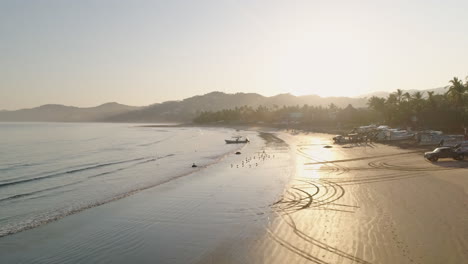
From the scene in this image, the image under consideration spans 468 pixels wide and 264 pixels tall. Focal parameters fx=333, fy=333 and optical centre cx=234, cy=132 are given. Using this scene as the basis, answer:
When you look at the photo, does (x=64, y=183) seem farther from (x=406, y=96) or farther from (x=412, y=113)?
(x=406, y=96)

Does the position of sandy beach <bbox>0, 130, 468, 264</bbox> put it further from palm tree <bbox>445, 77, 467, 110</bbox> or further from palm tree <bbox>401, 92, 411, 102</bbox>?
palm tree <bbox>401, 92, 411, 102</bbox>

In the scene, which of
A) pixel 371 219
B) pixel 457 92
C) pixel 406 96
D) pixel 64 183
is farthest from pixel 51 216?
pixel 406 96

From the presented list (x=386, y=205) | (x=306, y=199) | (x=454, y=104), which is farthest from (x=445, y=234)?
(x=454, y=104)

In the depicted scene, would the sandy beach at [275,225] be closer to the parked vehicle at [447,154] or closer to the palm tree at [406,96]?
the parked vehicle at [447,154]

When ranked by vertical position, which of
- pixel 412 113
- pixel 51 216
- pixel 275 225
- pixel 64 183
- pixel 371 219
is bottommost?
pixel 64 183

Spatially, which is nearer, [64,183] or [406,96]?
[64,183]

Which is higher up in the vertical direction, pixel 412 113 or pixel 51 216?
pixel 412 113

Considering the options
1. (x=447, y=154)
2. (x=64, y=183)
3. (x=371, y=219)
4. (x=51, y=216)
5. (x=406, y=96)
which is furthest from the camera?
(x=406, y=96)

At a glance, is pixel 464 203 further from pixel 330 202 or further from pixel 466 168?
pixel 466 168

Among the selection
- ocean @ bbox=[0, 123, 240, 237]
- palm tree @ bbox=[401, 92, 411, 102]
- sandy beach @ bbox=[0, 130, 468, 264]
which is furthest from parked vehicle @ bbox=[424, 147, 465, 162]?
palm tree @ bbox=[401, 92, 411, 102]

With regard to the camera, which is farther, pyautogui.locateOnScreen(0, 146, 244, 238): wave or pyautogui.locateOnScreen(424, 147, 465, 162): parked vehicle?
pyautogui.locateOnScreen(424, 147, 465, 162): parked vehicle
